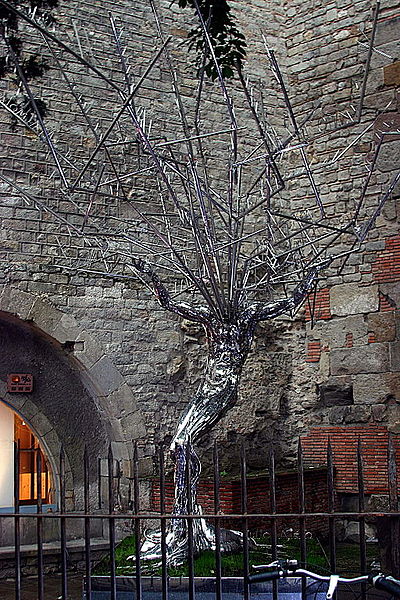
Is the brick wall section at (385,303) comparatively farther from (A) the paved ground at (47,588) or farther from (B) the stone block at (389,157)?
(A) the paved ground at (47,588)

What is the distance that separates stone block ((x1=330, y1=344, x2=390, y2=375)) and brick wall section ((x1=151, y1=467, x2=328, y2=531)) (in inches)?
37.7

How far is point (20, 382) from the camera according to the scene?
7461mm

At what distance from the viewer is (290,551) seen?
5551 millimetres

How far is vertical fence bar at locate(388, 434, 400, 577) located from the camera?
109 inches

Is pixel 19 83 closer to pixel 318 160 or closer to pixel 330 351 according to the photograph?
pixel 318 160

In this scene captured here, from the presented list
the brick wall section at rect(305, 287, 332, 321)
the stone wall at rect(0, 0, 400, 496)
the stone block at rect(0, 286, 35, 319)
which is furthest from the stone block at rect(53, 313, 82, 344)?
the brick wall section at rect(305, 287, 332, 321)

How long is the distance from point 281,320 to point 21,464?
2.75 m

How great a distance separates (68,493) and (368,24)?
197 inches

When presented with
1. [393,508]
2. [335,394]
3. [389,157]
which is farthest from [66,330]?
[393,508]

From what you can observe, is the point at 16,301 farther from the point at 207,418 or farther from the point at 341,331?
the point at 341,331

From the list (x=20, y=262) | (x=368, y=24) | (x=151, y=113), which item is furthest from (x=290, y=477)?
(x=368, y=24)

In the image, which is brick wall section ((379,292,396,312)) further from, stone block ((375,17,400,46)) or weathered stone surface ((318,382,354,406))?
stone block ((375,17,400,46))

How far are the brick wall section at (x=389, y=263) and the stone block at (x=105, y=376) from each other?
8.10 feet

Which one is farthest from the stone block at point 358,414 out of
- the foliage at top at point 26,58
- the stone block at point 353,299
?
the foliage at top at point 26,58
